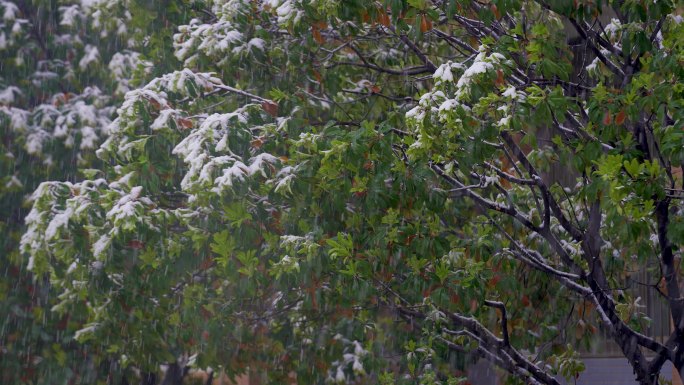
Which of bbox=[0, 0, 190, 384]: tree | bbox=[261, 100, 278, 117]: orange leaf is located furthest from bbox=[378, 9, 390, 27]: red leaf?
bbox=[0, 0, 190, 384]: tree

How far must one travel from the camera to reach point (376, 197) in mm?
6688

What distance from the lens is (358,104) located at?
373 inches

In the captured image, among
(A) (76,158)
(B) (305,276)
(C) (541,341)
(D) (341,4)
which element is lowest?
(C) (541,341)

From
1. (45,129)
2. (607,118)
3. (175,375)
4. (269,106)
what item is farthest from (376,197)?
(175,375)

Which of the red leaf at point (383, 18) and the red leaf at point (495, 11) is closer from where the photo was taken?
the red leaf at point (495, 11)

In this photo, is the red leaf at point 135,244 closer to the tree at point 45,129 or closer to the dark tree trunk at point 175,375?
the tree at point 45,129

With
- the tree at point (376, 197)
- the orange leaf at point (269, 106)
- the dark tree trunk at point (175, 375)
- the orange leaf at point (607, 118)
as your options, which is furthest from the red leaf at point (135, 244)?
the dark tree trunk at point (175, 375)

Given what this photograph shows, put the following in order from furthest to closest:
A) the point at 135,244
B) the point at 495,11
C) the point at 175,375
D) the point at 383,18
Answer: the point at 175,375, the point at 135,244, the point at 383,18, the point at 495,11

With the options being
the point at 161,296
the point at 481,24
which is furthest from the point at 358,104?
the point at 161,296

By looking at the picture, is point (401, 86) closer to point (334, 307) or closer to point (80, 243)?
point (334, 307)

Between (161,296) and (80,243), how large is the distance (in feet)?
3.28

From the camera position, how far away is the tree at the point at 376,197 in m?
6.58

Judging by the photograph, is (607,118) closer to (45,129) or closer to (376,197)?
(376,197)

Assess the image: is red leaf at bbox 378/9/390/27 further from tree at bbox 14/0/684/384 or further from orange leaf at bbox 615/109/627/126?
orange leaf at bbox 615/109/627/126
